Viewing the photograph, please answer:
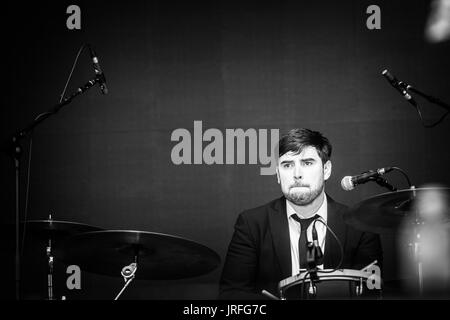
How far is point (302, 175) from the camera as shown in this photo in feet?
15.7

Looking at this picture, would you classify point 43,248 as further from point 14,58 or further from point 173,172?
point 14,58

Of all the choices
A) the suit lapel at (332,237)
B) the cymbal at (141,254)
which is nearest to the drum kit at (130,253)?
the cymbal at (141,254)

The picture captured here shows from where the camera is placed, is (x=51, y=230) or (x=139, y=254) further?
(x=51, y=230)

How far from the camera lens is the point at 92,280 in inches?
197

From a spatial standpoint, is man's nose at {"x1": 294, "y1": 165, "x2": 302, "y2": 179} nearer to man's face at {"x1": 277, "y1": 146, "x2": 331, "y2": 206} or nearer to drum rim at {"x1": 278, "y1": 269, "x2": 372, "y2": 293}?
man's face at {"x1": 277, "y1": 146, "x2": 331, "y2": 206}

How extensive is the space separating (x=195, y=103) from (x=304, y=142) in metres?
0.83

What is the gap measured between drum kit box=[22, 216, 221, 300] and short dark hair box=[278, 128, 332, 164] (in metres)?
1.17

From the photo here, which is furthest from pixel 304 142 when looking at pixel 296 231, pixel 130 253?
pixel 130 253

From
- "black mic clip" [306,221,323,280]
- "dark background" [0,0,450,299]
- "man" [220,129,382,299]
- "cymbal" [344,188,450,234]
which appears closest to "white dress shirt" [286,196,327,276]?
"man" [220,129,382,299]

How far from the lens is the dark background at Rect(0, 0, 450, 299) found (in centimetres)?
491

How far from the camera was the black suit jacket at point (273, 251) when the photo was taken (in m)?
4.47

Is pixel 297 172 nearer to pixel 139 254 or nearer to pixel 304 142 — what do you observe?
pixel 304 142

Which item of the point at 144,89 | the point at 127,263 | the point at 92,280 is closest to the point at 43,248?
the point at 92,280

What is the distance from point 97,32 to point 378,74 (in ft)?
6.42
